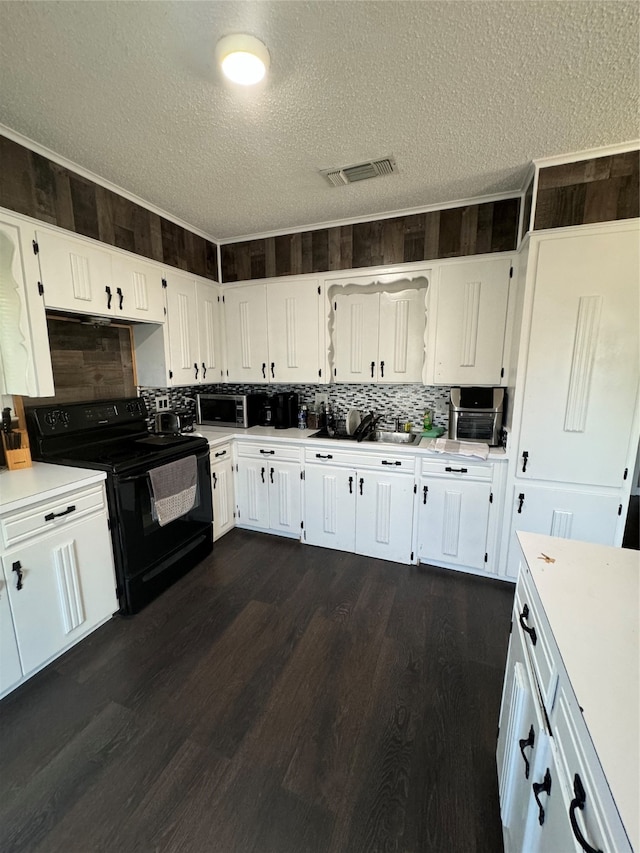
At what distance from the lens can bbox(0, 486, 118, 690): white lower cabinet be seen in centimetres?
162

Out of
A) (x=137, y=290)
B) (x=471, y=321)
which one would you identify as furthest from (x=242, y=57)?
(x=471, y=321)

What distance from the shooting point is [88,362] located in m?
2.56

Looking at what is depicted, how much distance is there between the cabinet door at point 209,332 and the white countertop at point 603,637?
2804 millimetres

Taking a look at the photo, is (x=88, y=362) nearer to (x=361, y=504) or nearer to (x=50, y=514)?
(x=50, y=514)

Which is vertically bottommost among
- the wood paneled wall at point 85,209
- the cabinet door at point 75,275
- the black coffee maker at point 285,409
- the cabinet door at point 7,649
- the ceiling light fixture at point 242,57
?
the cabinet door at point 7,649

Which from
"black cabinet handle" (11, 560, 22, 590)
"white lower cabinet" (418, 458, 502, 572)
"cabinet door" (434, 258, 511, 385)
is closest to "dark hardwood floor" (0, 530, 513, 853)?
"white lower cabinet" (418, 458, 502, 572)

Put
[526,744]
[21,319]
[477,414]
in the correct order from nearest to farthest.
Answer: [526,744]
[21,319]
[477,414]

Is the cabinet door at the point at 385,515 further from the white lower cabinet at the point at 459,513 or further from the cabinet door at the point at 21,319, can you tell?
the cabinet door at the point at 21,319

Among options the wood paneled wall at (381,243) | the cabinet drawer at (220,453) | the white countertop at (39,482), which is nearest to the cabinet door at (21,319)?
the white countertop at (39,482)

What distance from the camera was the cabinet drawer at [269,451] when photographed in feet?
9.64

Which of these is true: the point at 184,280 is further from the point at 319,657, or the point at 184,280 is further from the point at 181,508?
the point at 319,657

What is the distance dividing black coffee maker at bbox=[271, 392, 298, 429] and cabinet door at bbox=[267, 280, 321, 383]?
0.55ft

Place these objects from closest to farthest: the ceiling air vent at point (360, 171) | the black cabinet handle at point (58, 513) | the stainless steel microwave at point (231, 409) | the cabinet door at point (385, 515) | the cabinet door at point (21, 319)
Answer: the black cabinet handle at point (58, 513) → the cabinet door at point (21, 319) → the ceiling air vent at point (360, 171) → the cabinet door at point (385, 515) → the stainless steel microwave at point (231, 409)

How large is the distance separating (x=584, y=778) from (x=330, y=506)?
7.55 ft
